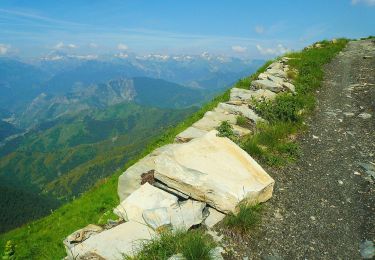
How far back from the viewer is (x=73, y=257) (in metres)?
7.85

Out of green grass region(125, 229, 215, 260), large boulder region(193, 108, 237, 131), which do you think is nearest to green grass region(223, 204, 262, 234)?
green grass region(125, 229, 215, 260)

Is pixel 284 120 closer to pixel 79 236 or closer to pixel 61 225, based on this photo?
pixel 79 236

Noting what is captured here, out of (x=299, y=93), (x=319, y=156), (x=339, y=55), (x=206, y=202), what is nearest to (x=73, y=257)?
(x=206, y=202)

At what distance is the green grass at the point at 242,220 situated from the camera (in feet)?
28.2

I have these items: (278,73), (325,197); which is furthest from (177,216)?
(278,73)

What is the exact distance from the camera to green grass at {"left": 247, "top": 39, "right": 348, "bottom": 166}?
41.6ft

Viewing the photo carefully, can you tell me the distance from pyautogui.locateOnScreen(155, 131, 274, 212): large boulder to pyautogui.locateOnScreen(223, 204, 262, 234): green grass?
210mm

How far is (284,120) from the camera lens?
1565 centimetres

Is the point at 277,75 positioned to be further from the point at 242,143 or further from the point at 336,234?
the point at 336,234

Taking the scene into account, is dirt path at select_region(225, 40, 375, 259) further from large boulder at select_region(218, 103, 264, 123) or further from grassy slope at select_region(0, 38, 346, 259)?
large boulder at select_region(218, 103, 264, 123)

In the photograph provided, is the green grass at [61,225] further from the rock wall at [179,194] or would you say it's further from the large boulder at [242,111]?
the large boulder at [242,111]

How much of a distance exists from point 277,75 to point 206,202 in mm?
15952

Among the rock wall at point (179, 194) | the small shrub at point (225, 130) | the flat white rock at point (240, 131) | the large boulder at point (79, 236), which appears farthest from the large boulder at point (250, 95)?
the large boulder at point (79, 236)

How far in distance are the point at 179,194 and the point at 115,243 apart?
7.27 feet
